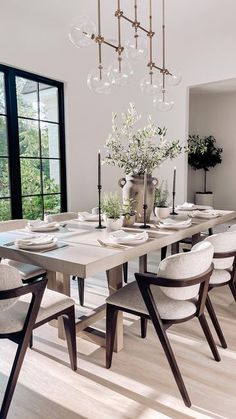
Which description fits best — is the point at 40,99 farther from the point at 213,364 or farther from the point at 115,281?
the point at 213,364

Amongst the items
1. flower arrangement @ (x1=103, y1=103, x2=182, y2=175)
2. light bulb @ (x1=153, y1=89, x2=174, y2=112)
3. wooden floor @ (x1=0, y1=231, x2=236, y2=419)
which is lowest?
wooden floor @ (x1=0, y1=231, x2=236, y2=419)

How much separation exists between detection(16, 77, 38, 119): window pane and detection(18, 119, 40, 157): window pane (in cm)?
10

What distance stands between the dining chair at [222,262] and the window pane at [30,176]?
9.00 feet

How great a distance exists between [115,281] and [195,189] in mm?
6456

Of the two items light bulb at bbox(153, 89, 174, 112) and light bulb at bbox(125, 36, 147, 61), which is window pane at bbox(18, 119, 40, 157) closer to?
light bulb at bbox(153, 89, 174, 112)

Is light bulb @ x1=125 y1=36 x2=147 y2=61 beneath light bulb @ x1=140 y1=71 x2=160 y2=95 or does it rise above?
above

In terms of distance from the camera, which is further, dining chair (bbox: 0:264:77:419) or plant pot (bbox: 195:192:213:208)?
plant pot (bbox: 195:192:213:208)

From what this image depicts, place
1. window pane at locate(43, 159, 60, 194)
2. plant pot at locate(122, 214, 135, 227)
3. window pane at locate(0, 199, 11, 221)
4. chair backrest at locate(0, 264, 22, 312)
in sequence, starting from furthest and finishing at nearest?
window pane at locate(43, 159, 60, 194) → window pane at locate(0, 199, 11, 221) → plant pot at locate(122, 214, 135, 227) → chair backrest at locate(0, 264, 22, 312)

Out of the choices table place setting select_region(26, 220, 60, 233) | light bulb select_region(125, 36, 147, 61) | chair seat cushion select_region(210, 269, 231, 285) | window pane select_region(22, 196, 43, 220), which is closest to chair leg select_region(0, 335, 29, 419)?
table place setting select_region(26, 220, 60, 233)

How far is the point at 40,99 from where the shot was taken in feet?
13.7

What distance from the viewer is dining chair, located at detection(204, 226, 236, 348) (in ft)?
6.79

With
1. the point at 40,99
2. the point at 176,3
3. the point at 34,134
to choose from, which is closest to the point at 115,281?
the point at 34,134

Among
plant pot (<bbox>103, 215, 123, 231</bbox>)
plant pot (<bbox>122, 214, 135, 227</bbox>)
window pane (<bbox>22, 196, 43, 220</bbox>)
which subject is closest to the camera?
plant pot (<bbox>103, 215, 123, 231</bbox>)

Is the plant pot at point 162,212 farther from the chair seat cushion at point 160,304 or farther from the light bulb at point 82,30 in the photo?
the light bulb at point 82,30
